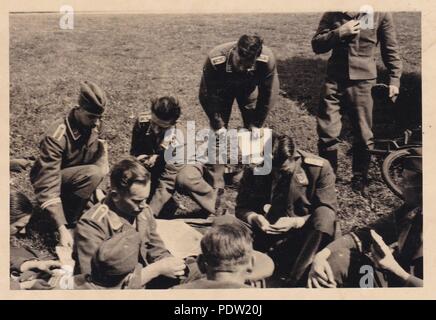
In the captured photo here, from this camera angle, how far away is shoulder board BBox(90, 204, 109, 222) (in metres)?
5.86

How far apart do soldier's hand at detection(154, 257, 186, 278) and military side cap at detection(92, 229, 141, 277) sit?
0.23 m

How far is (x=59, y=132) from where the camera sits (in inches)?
239

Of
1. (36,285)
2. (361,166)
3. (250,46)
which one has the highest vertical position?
(250,46)

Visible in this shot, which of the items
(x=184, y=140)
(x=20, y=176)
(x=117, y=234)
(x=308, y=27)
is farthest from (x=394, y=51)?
(x=20, y=176)

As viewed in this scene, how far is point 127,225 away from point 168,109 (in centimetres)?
114

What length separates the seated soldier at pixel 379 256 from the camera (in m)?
5.98

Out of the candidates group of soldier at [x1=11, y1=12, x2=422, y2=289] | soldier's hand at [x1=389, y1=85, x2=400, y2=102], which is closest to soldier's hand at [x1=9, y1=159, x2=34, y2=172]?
group of soldier at [x1=11, y1=12, x2=422, y2=289]

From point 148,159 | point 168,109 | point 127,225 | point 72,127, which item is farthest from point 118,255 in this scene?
point 168,109

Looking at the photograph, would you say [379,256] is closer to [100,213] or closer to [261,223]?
[261,223]

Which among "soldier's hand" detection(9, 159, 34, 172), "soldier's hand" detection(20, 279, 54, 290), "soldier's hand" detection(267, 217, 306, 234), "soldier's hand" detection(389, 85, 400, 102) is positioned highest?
"soldier's hand" detection(389, 85, 400, 102)

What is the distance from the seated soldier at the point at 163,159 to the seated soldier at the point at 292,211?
1.40 ft

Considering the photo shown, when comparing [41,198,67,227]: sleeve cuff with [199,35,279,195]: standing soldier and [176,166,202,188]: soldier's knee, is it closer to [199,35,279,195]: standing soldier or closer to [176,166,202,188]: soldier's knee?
[176,166,202,188]: soldier's knee

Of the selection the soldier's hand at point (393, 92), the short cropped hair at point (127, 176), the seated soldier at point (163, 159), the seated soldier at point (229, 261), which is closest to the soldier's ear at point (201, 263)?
the seated soldier at point (229, 261)

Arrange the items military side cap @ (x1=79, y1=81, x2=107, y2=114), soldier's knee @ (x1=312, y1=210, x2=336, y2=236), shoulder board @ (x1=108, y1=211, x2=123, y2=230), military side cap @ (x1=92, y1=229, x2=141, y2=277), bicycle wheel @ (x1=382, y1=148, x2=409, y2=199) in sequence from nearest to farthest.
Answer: military side cap @ (x1=92, y1=229, x2=141, y2=277) → shoulder board @ (x1=108, y1=211, x2=123, y2=230) → soldier's knee @ (x1=312, y1=210, x2=336, y2=236) → military side cap @ (x1=79, y1=81, x2=107, y2=114) → bicycle wheel @ (x1=382, y1=148, x2=409, y2=199)
